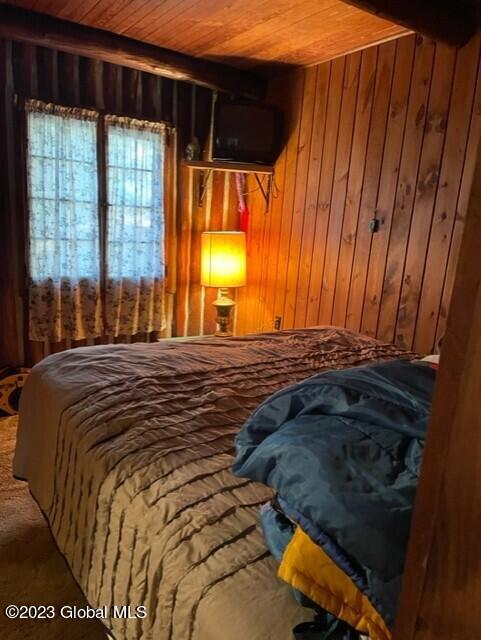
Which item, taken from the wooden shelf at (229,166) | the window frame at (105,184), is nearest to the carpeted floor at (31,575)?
the window frame at (105,184)

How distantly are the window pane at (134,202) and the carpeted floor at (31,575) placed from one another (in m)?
1.64

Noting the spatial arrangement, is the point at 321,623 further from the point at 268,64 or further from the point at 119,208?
the point at 268,64

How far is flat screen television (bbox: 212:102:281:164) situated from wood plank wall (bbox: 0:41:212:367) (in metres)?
0.34

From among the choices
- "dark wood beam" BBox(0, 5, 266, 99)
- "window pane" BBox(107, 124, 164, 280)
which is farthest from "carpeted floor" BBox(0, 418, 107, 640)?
"dark wood beam" BBox(0, 5, 266, 99)

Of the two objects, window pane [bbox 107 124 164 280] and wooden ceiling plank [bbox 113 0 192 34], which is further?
window pane [bbox 107 124 164 280]

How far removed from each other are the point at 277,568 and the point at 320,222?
2490mm

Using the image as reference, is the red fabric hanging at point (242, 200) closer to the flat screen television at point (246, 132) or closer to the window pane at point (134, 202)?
the flat screen television at point (246, 132)

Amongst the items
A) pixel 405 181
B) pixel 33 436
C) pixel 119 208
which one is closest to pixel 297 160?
pixel 405 181

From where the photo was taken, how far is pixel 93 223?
311 cm

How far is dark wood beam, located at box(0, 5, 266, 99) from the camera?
2500mm

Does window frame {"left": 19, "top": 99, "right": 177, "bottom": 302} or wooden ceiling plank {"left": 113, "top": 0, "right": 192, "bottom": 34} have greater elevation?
wooden ceiling plank {"left": 113, "top": 0, "right": 192, "bottom": 34}

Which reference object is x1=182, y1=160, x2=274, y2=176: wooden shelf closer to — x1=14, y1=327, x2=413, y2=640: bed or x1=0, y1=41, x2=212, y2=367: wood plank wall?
x1=0, y1=41, x2=212, y2=367: wood plank wall

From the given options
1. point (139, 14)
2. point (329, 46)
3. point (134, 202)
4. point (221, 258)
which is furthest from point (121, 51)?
point (221, 258)

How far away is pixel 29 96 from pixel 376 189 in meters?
2.11
